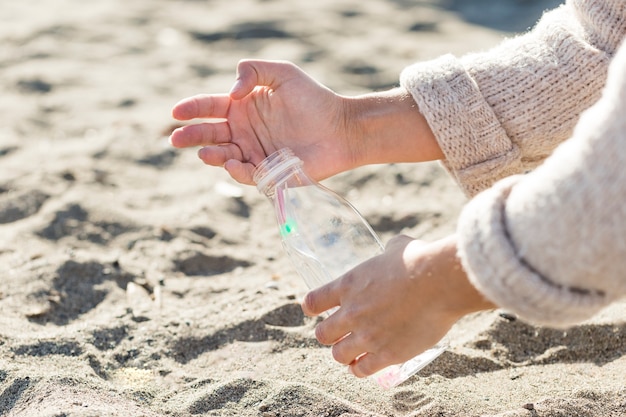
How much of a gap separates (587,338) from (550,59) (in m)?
0.67

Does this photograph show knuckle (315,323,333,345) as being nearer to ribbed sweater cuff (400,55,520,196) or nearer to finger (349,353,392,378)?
finger (349,353,392,378)

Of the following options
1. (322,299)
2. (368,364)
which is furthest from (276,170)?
(368,364)

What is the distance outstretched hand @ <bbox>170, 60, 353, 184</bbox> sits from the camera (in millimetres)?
1991

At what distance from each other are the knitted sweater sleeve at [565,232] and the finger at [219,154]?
0.83 metres

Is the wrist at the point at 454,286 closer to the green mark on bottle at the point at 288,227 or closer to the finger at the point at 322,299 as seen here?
the finger at the point at 322,299

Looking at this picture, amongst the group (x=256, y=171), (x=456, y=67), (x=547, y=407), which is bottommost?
(x=547, y=407)

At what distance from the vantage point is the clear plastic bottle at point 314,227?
6.35 ft

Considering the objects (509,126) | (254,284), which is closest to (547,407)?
(509,126)

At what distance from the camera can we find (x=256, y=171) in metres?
1.88

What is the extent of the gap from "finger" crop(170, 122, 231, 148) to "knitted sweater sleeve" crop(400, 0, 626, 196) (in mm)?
456

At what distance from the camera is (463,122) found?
197 cm

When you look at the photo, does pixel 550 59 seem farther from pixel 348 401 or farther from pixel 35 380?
pixel 35 380

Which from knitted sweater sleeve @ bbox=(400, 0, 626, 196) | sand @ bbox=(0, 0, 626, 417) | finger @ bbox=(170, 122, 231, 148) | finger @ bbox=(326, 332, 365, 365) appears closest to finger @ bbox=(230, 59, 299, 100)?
finger @ bbox=(170, 122, 231, 148)

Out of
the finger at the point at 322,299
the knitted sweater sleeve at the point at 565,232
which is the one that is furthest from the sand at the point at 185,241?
the knitted sweater sleeve at the point at 565,232
